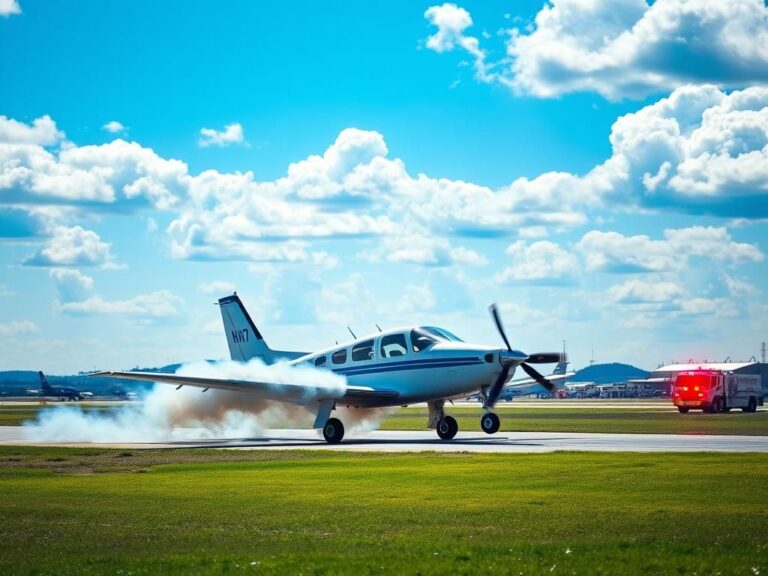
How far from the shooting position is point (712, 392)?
76.9m

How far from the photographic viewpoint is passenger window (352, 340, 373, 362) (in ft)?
148

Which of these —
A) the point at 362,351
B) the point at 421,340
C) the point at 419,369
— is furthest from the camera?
the point at 362,351

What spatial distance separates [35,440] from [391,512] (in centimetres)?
3368

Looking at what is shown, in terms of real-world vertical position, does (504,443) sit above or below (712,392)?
below

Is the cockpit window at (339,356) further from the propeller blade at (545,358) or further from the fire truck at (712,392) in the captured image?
the fire truck at (712,392)

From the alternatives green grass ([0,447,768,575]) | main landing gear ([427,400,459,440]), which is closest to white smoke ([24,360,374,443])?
main landing gear ([427,400,459,440])

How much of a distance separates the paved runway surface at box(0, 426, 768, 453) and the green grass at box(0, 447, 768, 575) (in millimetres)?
4272

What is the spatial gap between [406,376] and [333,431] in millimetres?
3980

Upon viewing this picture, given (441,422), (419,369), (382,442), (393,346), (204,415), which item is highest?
(393,346)

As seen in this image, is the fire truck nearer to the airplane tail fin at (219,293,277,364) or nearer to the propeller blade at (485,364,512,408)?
the airplane tail fin at (219,293,277,364)

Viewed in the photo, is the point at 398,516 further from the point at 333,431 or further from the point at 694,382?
the point at 694,382

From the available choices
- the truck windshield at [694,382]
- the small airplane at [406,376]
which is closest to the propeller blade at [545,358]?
the small airplane at [406,376]

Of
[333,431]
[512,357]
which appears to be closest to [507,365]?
[512,357]

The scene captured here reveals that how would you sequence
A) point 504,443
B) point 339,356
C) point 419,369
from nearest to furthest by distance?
point 504,443 → point 419,369 → point 339,356
